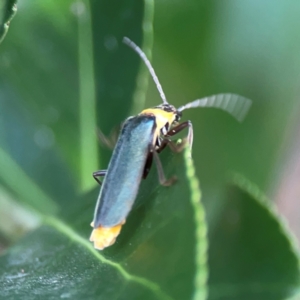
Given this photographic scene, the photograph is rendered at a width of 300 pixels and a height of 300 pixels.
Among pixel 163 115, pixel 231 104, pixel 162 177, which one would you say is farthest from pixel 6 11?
pixel 231 104

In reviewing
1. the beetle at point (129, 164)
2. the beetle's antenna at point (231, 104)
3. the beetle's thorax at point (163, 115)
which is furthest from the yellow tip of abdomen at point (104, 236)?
the beetle's antenna at point (231, 104)

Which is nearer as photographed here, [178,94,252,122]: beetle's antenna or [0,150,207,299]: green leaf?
[0,150,207,299]: green leaf

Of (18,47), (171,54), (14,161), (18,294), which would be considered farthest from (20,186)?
(171,54)

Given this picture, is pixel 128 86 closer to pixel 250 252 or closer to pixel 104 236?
pixel 104 236

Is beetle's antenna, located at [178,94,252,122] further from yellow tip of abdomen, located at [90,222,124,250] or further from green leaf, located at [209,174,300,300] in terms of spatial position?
yellow tip of abdomen, located at [90,222,124,250]

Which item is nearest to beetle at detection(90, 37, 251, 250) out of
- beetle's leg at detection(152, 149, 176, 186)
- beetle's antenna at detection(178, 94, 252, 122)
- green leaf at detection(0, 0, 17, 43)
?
beetle's leg at detection(152, 149, 176, 186)
